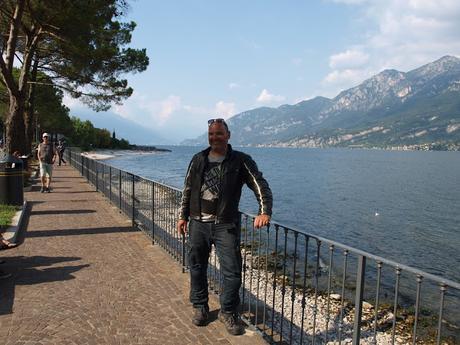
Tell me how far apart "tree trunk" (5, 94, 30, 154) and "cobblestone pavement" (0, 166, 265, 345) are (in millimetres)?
7533

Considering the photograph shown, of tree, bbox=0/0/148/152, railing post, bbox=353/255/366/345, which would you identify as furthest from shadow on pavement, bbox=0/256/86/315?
tree, bbox=0/0/148/152

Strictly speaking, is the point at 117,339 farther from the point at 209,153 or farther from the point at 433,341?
the point at 433,341

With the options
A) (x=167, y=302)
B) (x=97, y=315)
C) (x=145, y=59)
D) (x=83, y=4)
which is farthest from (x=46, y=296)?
(x=145, y=59)

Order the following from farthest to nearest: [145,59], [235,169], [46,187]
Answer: [145,59], [46,187], [235,169]

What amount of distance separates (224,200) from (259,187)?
1.26 feet

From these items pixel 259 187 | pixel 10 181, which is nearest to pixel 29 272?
pixel 259 187

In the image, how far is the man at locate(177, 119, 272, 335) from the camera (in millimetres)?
4184

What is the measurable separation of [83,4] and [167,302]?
1228cm

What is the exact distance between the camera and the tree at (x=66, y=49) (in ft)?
46.8

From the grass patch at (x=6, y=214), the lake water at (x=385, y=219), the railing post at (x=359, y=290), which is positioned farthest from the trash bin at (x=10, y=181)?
the lake water at (x=385, y=219)

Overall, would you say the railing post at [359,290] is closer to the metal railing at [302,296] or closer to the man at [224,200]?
the man at [224,200]

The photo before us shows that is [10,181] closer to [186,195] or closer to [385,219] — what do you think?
[186,195]

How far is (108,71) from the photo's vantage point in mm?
21062

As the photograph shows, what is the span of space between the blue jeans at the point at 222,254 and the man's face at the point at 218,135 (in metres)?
0.84
